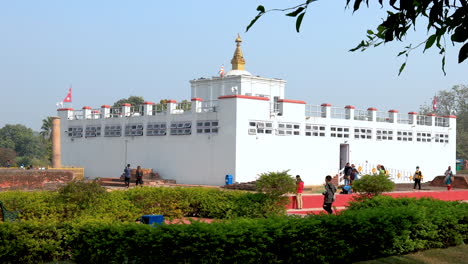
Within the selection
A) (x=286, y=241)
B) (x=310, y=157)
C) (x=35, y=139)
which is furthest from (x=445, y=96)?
(x=286, y=241)

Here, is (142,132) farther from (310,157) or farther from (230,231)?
(230,231)

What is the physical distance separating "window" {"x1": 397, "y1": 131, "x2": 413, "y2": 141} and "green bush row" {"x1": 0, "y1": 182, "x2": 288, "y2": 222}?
926 inches

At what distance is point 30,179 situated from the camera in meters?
25.7

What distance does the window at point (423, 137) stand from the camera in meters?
40.2

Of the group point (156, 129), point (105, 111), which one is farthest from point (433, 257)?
point (105, 111)

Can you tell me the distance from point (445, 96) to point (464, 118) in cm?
596

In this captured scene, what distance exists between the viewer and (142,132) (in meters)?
36.6

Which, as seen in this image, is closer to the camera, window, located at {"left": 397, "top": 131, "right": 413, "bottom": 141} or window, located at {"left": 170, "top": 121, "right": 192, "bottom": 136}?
window, located at {"left": 170, "top": 121, "right": 192, "bottom": 136}

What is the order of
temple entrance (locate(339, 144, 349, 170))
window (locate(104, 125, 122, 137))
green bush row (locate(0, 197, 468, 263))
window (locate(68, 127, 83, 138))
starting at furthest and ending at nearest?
window (locate(68, 127, 83, 138))
window (locate(104, 125, 122, 137))
temple entrance (locate(339, 144, 349, 170))
green bush row (locate(0, 197, 468, 263))

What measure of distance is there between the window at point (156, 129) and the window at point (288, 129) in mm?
6467

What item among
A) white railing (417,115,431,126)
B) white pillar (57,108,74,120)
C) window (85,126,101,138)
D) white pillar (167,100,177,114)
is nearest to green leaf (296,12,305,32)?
white pillar (167,100,177,114)

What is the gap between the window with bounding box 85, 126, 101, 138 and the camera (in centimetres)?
3944

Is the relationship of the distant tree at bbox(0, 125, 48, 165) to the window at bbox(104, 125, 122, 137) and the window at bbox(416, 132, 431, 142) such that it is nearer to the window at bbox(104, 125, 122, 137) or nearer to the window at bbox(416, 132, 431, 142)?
the window at bbox(104, 125, 122, 137)

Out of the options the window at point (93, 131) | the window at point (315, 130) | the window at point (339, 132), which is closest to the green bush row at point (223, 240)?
the window at point (315, 130)
